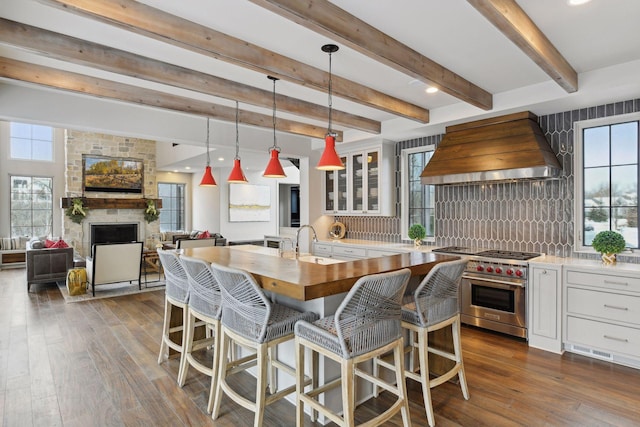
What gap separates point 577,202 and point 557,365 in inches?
67.0

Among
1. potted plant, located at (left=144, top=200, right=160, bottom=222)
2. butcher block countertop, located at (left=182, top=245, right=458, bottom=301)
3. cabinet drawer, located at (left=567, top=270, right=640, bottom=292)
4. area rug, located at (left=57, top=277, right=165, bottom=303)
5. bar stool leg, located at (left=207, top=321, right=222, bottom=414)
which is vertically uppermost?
potted plant, located at (left=144, top=200, right=160, bottom=222)

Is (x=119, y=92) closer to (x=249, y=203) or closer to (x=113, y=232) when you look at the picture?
(x=113, y=232)

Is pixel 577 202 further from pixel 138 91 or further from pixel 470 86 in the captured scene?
pixel 138 91

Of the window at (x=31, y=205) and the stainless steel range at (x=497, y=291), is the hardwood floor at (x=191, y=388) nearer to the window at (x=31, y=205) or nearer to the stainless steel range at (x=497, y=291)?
the stainless steel range at (x=497, y=291)

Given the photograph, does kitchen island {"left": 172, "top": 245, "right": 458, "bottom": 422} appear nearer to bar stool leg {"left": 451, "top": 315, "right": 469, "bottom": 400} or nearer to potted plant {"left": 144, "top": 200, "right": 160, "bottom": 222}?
bar stool leg {"left": 451, "top": 315, "right": 469, "bottom": 400}

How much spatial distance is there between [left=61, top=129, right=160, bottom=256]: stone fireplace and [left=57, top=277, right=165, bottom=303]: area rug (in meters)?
2.61

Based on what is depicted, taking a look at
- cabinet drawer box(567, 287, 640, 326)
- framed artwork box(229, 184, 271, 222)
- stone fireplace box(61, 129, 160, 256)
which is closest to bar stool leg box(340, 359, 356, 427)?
cabinet drawer box(567, 287, 640, 326)

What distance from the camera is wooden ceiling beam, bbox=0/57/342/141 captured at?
298 centimetres

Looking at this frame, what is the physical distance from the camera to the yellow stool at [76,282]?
5578mm

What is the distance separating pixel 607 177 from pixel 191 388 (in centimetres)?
435

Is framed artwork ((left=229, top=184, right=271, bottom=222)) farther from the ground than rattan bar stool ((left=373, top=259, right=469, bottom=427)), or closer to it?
farther from the ground

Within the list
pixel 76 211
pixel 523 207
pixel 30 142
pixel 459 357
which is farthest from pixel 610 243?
pixel 30 142

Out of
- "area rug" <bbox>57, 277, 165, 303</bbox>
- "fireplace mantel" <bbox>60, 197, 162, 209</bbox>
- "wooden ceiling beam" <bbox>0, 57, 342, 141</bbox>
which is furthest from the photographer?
"fireplace mantel" <bbox>60, 197, 162, 209</bbox>

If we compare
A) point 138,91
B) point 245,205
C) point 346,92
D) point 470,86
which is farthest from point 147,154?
point 470,86
